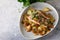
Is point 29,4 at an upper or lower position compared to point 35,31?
upper

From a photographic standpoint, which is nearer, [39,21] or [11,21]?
[39,21]

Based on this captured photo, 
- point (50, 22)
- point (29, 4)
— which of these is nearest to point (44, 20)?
point (50, 22)

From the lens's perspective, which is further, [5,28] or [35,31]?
[5,28]

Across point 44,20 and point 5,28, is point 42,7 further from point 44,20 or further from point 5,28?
point 5,28
